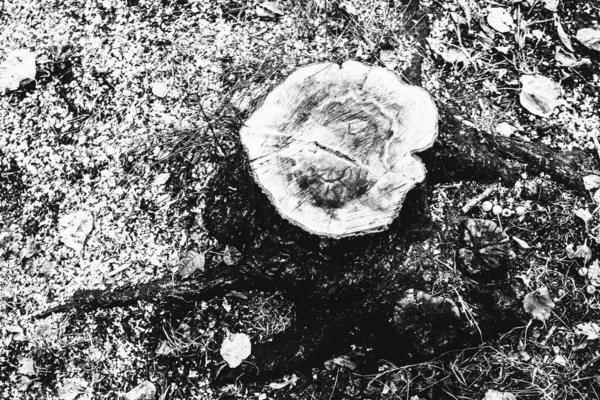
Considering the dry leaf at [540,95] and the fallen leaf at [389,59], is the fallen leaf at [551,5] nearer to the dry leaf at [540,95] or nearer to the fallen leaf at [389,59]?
the dry leaf at [540,95]

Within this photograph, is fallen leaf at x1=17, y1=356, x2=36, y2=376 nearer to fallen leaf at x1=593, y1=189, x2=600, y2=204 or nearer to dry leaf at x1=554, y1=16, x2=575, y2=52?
fallen leaf at x1=593, y1=189, x2=600, y2=204

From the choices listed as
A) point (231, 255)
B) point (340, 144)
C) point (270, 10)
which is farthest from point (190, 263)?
point (270, 10)

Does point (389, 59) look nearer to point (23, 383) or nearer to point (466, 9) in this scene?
point (466, 9)

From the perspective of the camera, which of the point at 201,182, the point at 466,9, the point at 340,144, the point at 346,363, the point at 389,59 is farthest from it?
the point at 466,9

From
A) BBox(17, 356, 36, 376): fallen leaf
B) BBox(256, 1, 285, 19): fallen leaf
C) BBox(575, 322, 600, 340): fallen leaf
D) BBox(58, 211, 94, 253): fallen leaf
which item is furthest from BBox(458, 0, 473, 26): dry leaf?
BBox(17, 356, 36, 376): fallen leaf

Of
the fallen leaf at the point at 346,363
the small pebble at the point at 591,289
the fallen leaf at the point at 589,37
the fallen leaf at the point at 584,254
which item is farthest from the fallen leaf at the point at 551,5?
the fallen leaf at the point at 346,363

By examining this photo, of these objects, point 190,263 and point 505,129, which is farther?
point 505,129
